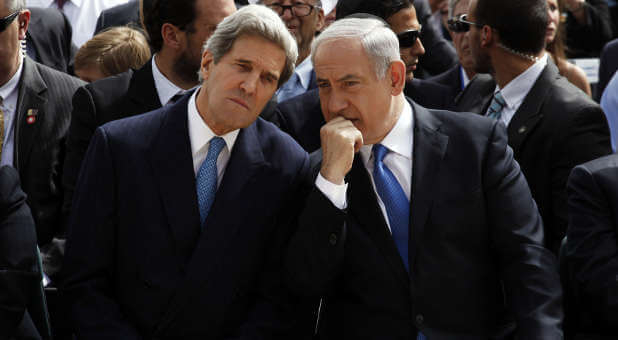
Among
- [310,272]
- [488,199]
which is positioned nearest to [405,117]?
[488,199]

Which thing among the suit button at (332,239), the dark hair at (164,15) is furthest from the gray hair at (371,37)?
the dark hair at (164,15)

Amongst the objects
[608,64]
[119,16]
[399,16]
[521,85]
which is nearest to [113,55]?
[119,16]

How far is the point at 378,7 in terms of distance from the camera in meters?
4.70

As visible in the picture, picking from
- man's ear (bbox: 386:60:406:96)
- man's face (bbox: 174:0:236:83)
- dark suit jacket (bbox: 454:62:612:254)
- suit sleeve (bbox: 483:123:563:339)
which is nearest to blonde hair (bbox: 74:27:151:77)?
man's face (bbox: 174:0:236:83)

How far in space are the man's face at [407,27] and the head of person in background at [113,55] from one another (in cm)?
153

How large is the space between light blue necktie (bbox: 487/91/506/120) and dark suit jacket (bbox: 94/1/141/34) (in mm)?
2805

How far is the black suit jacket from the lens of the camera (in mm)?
3369

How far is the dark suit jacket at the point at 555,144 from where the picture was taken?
4117mm

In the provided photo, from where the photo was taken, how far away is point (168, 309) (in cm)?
327

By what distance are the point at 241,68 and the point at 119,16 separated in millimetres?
3173

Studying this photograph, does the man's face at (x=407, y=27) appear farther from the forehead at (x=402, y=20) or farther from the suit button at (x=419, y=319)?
the suit button at (x=419, y=319)

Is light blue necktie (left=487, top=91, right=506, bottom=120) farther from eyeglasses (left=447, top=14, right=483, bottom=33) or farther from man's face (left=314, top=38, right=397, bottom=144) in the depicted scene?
man's face (left=314, top=38, right=397, bottom=144)

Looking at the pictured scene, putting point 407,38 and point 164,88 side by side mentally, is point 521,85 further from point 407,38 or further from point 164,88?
point 164,88

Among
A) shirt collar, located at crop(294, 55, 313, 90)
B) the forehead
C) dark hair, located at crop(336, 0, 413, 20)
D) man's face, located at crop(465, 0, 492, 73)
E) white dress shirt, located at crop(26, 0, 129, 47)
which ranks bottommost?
white dress shirt, located at crop(26, 0, 129, 47)
